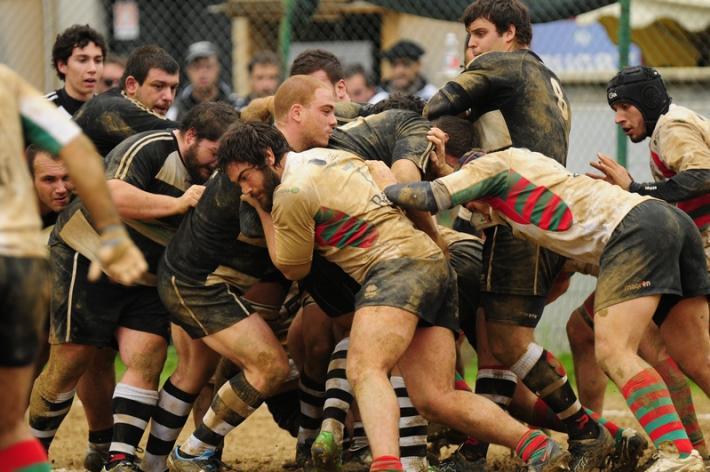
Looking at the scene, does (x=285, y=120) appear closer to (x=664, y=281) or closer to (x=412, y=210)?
(x=412, y=210)

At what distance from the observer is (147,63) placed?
749 centimetres

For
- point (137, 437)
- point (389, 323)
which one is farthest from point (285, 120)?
point (137, 437)

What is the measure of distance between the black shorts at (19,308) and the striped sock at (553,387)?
2.87m

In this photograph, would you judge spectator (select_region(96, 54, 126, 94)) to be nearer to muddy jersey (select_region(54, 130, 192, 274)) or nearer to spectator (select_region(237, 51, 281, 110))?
spectator (select_region(237, 51, 281, 110))

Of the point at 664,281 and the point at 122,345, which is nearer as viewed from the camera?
the point at 664,281

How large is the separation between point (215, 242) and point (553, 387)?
1.82m

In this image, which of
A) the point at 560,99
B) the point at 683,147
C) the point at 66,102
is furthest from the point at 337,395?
the point at 66,102

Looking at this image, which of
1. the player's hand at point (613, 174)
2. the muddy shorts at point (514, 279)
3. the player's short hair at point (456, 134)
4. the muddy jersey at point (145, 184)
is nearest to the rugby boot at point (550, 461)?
the muddy shorts at point (514, 279)

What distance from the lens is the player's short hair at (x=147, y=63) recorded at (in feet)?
24.5

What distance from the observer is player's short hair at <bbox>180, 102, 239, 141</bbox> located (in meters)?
6.54

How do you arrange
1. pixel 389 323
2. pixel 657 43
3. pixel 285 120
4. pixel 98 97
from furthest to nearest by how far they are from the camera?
1. pixel 657 43
2. pixel 98 97
3. pixel 285 120
4. pixel 389 323

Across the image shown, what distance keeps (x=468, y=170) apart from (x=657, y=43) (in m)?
7.91

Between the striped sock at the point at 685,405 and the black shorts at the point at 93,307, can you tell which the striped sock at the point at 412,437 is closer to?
the black shorts at the point at 93,307

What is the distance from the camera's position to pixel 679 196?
6.71m
